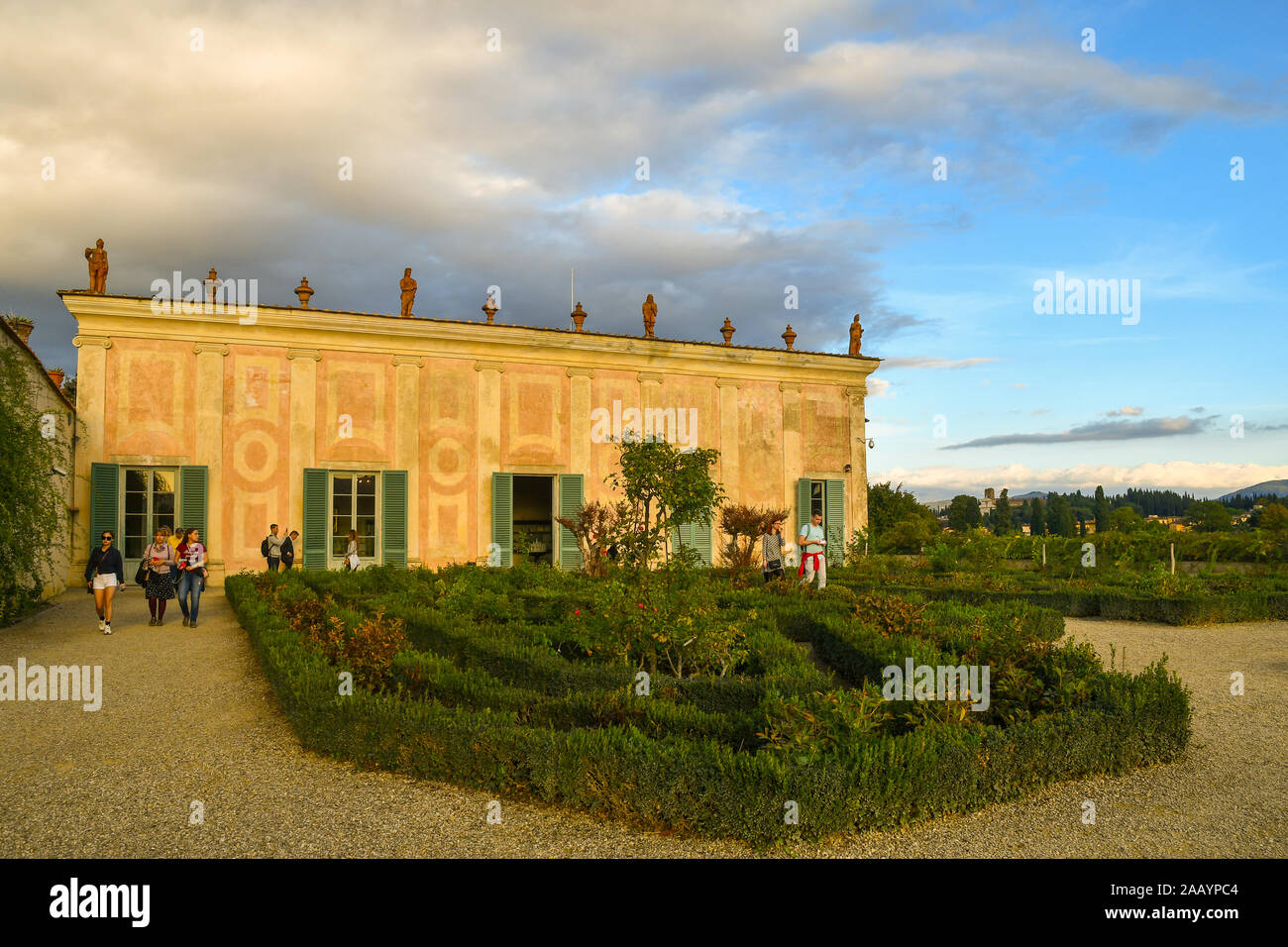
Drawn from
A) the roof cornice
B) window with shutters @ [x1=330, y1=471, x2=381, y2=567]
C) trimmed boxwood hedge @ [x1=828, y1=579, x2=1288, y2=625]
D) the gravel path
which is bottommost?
the gravel path

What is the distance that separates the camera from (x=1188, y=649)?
996cm

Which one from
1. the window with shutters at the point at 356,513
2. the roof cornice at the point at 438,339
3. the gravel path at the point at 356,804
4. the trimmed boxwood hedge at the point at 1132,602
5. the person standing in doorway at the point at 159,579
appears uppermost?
the roof cornice at the point at 438,339

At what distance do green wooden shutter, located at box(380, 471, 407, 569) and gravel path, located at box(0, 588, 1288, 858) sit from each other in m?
10.1

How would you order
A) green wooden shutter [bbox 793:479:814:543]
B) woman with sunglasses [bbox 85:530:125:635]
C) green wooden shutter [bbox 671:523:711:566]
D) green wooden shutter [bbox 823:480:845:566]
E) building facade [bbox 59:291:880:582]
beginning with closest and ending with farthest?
woman with sunglasses [bbox 85:530:125:635], building facade [bbox 59:291:880:582], green wooden shutter [bbox 671:523:711:566], green wooden shutter [bbox 793:479:814:543], green wooden shutter [bbox 823:480:845:566]

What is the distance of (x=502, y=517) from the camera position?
18484 mm

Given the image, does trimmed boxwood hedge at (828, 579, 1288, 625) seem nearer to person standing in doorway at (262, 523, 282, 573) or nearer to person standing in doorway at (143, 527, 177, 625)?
person standing in doorway at (143, 527, 177, 625)

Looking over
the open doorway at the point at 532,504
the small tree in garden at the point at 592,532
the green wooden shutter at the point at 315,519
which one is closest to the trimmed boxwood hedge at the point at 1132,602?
the small tree in garden at the point at 592,532

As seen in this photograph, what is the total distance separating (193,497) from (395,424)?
415 centimetres

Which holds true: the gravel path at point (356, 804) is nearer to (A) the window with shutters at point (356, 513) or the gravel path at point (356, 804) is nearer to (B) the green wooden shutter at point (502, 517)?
(A) the window with shutters at point (356, 513)

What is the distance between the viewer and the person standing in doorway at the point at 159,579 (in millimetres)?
11266

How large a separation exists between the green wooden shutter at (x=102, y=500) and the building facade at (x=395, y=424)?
4cm

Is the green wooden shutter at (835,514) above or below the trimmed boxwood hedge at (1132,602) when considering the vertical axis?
above

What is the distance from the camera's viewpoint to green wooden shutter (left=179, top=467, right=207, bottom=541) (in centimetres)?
1609

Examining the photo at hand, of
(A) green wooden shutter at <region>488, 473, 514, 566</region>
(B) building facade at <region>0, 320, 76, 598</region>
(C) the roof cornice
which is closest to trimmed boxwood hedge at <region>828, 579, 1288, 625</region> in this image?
(A) green wooden shutter at <region>488, 473, 514, 566</region>
